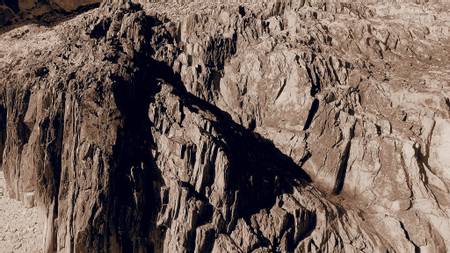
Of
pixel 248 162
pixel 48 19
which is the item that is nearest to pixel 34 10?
pixel 48 19

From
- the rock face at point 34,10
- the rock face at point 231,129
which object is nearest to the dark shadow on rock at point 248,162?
the rock face at point 231,129

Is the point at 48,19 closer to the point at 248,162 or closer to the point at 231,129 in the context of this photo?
the point at 231,129

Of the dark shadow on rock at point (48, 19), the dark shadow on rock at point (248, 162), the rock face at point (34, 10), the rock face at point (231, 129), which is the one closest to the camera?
the rock face at point (231, 129)

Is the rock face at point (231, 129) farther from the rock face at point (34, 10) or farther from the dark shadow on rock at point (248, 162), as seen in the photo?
the rock face at point (34, 10)

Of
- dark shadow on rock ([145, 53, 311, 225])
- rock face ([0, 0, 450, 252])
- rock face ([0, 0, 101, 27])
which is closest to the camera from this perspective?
rock face ([0, 0, 450, 252])

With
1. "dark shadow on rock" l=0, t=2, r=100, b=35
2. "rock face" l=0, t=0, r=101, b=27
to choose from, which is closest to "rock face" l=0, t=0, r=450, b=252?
"dark shadow on rock" l=0, t=2, r=100, b=35

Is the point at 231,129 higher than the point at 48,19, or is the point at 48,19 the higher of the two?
the point at 48,19

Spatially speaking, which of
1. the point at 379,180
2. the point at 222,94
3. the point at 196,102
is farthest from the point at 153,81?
the point at 379,180

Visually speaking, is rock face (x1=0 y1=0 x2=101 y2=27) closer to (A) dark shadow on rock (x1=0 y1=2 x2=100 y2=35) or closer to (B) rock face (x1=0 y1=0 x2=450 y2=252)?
(A) dark shadow on rock (x1=0 y1=2 x2=100 y2=35)
